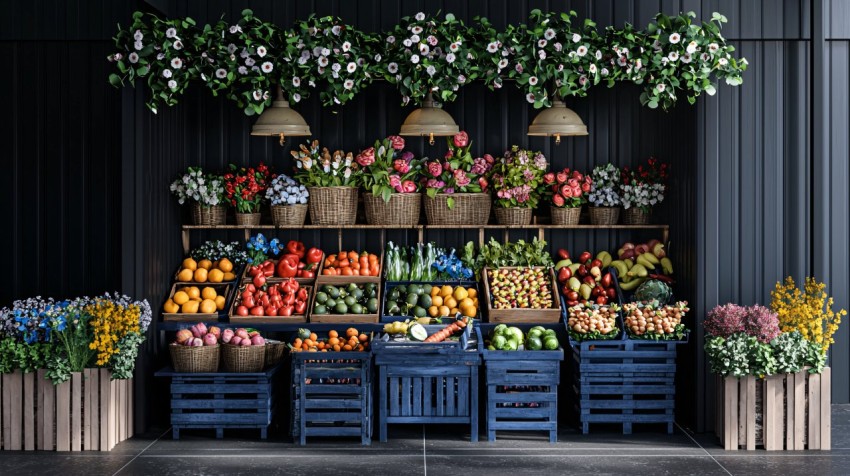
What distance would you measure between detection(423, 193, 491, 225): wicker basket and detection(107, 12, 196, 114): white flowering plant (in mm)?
2339

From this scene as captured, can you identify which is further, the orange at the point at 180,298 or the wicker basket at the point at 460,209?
the wicker basket at the point at 460,209

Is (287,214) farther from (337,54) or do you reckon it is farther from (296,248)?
(337,54)

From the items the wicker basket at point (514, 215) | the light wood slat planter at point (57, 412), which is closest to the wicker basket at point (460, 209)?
the wicker basket at point (514, 215)

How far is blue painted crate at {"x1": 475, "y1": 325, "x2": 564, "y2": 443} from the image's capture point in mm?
7742

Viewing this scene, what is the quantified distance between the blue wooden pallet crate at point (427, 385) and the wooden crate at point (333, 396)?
0.12 meters

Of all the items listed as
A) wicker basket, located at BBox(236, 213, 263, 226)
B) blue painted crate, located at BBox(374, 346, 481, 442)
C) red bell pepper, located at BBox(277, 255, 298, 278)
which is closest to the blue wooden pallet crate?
blue painted crate, located at BBox(374, 346, 481, 442)

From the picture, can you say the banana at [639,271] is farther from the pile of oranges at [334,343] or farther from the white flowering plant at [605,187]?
the pile of oranges at [334,343]

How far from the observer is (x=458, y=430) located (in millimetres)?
8117

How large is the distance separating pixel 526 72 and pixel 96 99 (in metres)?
3.80

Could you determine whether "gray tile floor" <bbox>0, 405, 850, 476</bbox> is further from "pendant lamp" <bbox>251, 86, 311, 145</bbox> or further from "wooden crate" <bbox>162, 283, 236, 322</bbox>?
"pendant lamp" <bbox>251, 86, 311, 145</bbox>

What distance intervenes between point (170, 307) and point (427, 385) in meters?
2.29

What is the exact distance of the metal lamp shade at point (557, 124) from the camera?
7.95m

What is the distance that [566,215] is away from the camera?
8.88 metres

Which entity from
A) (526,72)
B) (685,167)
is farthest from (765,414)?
(526,72)
